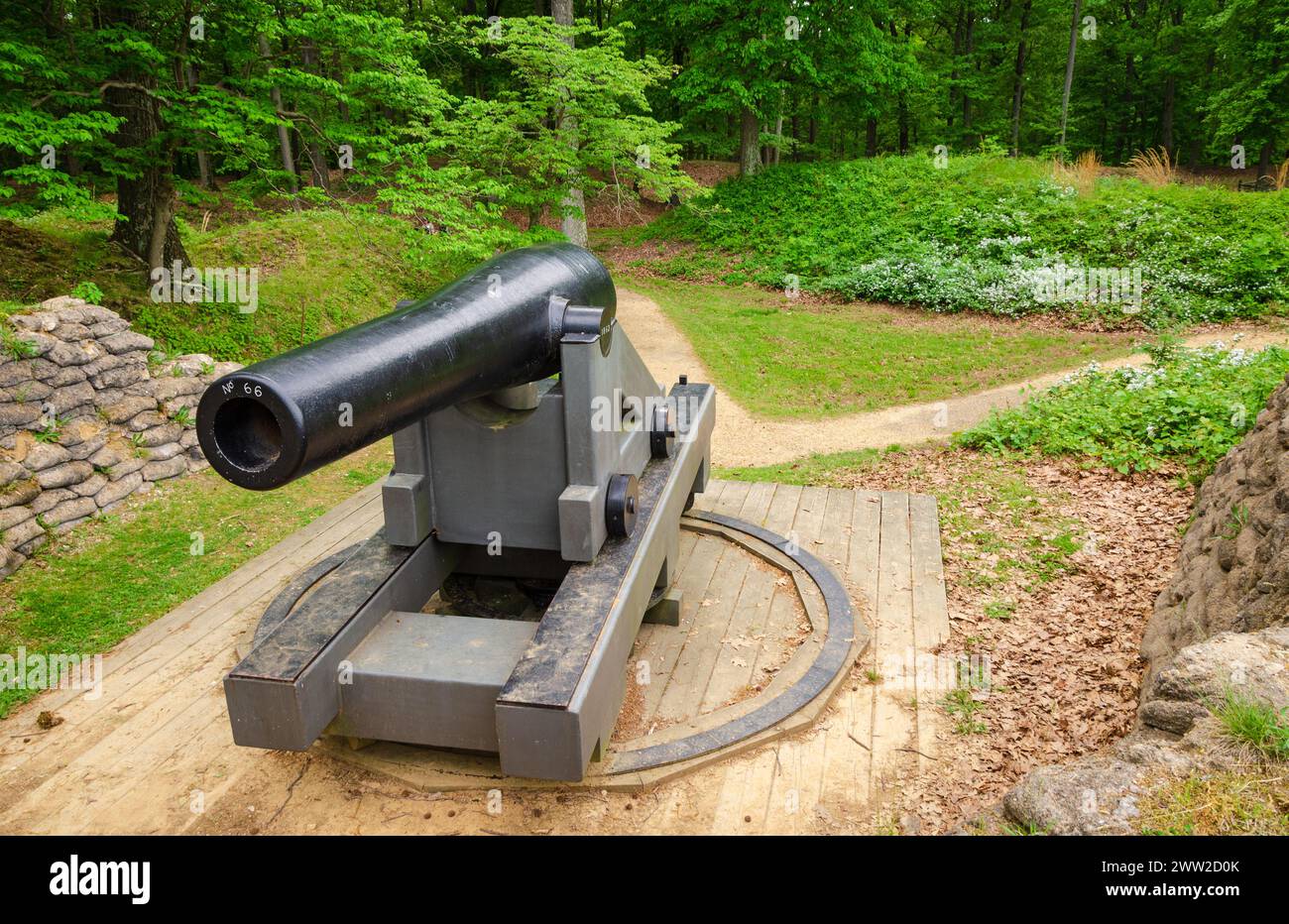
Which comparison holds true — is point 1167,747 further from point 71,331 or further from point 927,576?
point 71,331

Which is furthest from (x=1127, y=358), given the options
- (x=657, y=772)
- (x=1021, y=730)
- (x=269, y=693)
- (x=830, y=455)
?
(x=269, y=693)

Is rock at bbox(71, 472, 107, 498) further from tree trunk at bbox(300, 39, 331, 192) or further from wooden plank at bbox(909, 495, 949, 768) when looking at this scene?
wooden plank at bbox(909, 495, 949, 768)

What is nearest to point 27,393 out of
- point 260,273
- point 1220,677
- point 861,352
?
point 260,273

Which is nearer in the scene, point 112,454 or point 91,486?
point 91,486

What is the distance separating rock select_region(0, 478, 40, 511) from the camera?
5617 millimetres

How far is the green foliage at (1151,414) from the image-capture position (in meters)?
6.25

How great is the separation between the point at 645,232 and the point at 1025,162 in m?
7.85

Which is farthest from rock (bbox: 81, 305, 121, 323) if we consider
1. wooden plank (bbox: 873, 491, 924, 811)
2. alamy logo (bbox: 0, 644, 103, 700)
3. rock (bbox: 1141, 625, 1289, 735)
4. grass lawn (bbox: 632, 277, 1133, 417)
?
rock (bbox: 1141, 625, 1289, 735)

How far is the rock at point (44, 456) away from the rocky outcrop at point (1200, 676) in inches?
246

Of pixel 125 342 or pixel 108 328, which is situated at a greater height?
pixel 108 328

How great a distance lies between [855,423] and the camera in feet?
30.5

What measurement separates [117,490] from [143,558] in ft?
3.40

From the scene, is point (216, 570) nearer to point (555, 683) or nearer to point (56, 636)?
point (56, 636)

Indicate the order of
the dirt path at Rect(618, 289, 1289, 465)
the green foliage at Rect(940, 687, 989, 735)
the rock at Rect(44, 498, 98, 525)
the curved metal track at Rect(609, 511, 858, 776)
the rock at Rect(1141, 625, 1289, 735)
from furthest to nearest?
1. the dirt path at Rect(618, 289, 1289, 465)
2. the rock at Rect(44, 498, 98, 525)
3. the green foliage at Rect(940, 687, 989, 735)
4. the curved metal track at Rect(609, 511, 858, 776)
5. the rock at Rect(1141, 625, 1289, 735)
